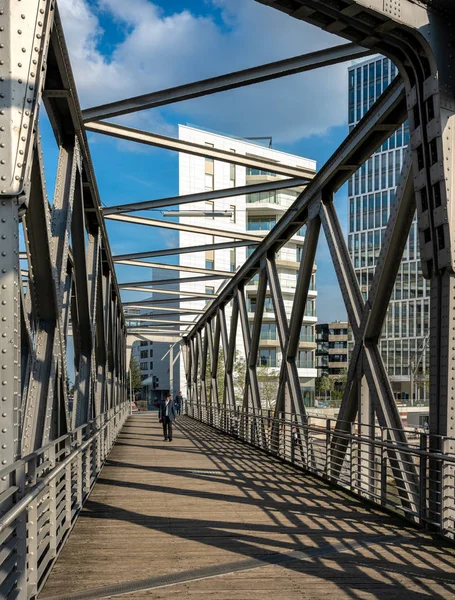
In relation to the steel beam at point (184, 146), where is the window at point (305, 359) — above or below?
below

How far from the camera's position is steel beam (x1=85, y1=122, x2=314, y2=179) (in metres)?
9.87

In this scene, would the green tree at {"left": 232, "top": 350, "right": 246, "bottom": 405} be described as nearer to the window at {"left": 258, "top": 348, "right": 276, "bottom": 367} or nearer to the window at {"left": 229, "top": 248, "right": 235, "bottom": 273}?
the window at {"left": 258, "top": 348, "right": 276, "bottom": 367}

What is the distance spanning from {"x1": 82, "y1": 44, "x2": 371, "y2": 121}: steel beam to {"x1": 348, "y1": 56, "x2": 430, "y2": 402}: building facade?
47.4 metres

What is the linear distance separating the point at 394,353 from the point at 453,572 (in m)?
61.3

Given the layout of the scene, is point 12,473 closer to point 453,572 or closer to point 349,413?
point 453,572

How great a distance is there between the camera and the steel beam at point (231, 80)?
7.88m

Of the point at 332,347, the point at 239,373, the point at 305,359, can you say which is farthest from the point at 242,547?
the point at 332,347

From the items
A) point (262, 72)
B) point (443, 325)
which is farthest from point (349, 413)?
point (262, 72)

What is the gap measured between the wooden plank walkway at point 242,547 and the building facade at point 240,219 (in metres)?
30.2

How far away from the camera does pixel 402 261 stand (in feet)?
207

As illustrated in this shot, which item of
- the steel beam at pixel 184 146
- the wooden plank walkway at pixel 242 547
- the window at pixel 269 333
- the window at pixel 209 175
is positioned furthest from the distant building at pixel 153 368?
the wooden plank walkway at pixel 242 547

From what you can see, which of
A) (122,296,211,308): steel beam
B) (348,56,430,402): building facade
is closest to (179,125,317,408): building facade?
(348,56,430,402): building facade

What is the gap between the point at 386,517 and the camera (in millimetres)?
7582

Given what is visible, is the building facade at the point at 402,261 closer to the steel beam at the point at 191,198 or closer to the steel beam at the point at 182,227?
the steel beam at the point at 182,227
